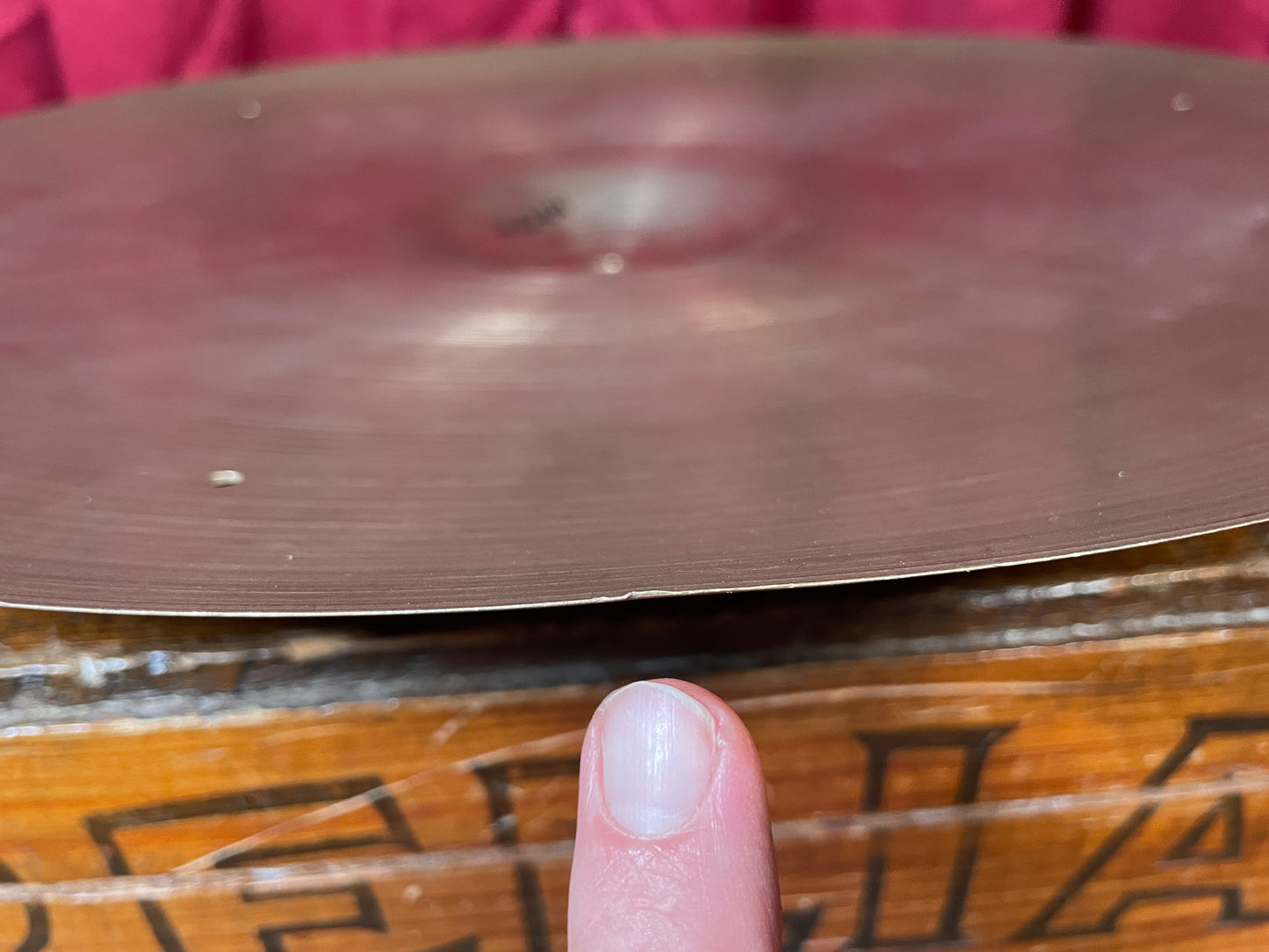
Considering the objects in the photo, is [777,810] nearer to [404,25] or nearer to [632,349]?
[632,349]

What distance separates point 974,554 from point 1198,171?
260 millimetres

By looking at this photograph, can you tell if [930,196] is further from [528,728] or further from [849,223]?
[528,728]

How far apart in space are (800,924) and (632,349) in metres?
0.17

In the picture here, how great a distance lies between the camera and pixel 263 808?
26 centimetres

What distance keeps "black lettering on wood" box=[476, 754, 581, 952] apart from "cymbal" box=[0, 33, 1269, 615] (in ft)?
0.23

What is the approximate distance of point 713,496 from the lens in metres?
0.23

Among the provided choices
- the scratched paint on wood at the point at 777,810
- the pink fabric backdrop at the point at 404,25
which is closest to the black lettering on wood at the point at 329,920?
the scratched paint on wood at the point at 777,810

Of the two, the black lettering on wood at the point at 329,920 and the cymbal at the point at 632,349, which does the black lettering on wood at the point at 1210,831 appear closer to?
the cymbal at the point at 632,349

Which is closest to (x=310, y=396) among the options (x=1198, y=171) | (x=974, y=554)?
(x=974, y=554)

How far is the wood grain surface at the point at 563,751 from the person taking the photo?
250 millimetres

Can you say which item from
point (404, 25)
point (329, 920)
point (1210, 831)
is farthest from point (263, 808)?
point (404, 25)

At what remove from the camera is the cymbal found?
0.22 m

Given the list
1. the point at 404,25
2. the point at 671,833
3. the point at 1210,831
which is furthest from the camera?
the point at 404,25

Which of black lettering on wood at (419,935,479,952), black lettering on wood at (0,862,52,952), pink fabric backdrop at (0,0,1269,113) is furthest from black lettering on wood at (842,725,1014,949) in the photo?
pink fabric backdrop at (0,0,1269,113)
